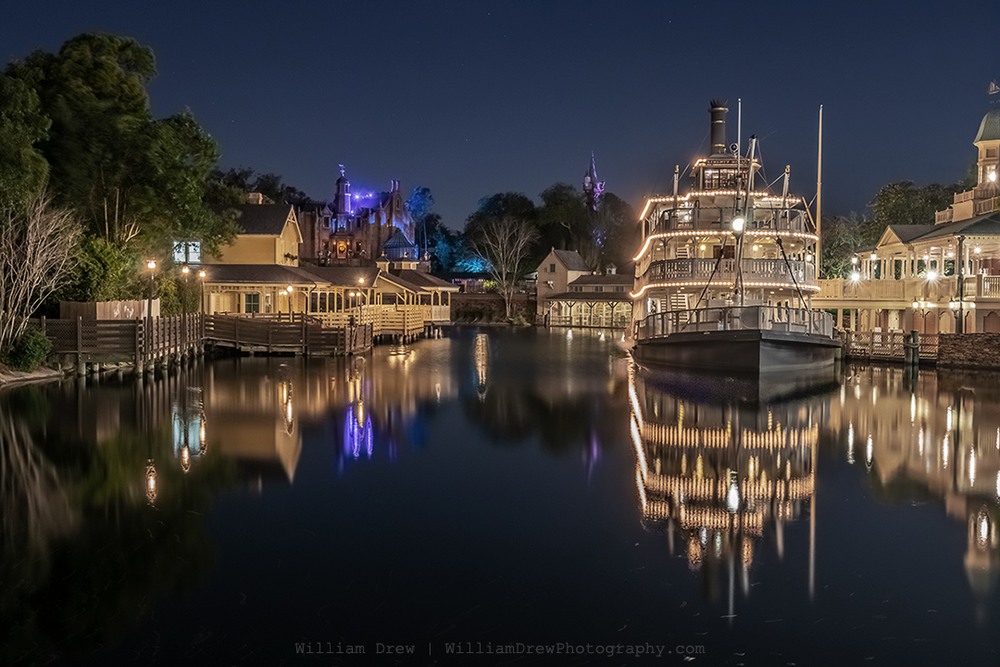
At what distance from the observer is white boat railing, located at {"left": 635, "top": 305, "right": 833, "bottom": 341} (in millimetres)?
27891

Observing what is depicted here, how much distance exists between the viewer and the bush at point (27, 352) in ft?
83.7

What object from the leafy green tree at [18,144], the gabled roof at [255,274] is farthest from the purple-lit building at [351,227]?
the leafy green tree at [18,144]

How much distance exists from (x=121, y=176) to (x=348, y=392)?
15982mm

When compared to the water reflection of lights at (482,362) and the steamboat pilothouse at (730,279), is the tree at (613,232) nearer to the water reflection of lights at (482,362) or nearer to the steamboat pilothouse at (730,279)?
the water reflection of lights at (482,362)

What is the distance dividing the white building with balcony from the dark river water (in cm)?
1687

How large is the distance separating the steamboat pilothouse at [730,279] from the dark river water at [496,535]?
7042 mm

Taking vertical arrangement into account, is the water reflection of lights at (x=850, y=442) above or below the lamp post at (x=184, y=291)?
below

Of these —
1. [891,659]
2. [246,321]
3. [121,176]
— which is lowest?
[891,659]

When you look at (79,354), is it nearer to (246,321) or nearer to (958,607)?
(246,321)

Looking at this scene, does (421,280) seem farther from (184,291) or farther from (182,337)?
(182,337)

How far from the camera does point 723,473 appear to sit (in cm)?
1352

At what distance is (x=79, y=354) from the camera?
27.6 meters

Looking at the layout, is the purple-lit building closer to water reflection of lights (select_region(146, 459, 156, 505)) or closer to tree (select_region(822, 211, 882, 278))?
tree (select_region(822, 211, 882, 278))

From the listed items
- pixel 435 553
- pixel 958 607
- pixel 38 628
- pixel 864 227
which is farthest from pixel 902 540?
pixel 864 227
